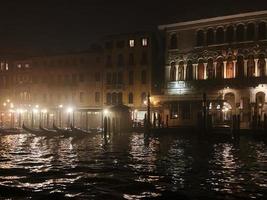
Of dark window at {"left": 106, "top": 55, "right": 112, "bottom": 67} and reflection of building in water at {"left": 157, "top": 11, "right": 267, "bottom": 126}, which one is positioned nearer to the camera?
reflection of building in water at {"left": 157, "top": 11, "right": 267, "bottom": 126}

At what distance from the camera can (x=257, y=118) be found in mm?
34719

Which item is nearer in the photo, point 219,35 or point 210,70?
point 219,35

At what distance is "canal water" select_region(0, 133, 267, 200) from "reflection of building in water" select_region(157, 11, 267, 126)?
1127 cm

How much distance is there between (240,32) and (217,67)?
3836mm

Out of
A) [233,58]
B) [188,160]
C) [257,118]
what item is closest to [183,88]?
[233,58]

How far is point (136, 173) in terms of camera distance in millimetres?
18078

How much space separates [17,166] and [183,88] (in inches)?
1031

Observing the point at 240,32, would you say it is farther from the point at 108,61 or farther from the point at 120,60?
the point at 108,61

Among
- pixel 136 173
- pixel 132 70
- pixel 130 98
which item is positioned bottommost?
pixel 136 173

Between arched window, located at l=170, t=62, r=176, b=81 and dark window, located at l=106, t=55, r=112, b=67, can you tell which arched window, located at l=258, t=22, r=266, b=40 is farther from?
dark window, located at l=106, t=55, r=112, b=67

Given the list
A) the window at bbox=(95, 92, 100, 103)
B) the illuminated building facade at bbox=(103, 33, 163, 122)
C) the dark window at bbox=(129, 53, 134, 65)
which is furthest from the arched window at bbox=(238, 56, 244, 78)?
the window at bbox=(95, 92, 100, 103)

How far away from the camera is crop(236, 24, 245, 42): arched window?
40.6 metres

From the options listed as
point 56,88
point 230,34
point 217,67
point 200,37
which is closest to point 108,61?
point 56,88

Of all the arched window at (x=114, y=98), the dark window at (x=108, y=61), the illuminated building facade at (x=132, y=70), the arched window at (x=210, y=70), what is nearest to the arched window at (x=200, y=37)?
the arched window at (x=210, y=70)
